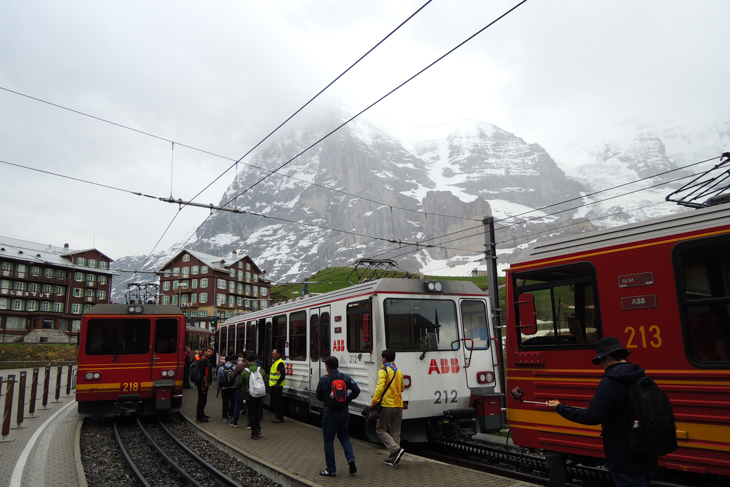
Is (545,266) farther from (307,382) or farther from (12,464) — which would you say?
(12,464)

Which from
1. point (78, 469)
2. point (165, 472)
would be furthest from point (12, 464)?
point (165, 472)

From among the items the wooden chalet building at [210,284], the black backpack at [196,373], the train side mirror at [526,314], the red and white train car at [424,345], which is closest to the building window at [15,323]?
the wooden chalet building at [210,284]

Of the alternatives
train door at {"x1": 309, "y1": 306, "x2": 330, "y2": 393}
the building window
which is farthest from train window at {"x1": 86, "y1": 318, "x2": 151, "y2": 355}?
the building window

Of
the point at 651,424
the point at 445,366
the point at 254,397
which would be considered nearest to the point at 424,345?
the point at 445,366

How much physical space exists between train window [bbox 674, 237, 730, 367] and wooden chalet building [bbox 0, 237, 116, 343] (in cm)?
6417

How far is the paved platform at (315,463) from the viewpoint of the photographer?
7012 millimetres

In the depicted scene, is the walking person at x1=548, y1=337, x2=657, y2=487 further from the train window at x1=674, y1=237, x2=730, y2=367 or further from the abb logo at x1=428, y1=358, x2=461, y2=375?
the abb logo at x1=428, y1=358, x2=461, y2=375

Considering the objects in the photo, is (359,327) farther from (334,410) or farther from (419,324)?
(334,410)

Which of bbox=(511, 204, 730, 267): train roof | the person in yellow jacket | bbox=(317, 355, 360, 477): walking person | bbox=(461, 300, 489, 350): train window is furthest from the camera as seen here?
bbox=(461, 300, 489, 350): train window

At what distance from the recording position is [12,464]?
28.7 feet

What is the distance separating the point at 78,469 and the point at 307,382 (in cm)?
549

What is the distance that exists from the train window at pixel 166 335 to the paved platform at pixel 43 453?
2.76 m

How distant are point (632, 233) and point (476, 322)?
16.3ft

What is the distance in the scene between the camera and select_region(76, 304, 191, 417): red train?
12883 mm
